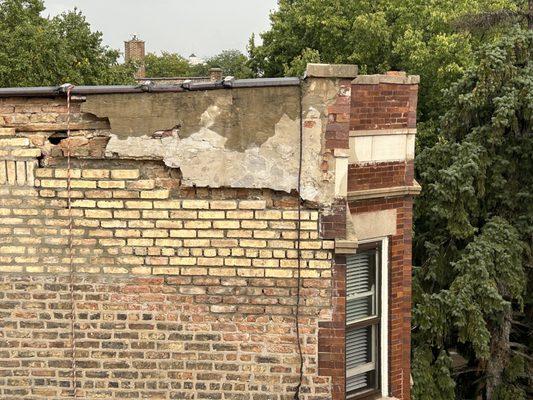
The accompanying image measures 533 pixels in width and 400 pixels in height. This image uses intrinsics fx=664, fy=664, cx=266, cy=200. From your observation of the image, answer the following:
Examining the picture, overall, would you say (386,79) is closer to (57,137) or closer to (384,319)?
(384,319)

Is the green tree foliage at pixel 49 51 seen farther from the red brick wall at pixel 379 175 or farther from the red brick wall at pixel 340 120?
the red brick wall at pixel 340 120

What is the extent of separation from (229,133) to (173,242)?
100 cm

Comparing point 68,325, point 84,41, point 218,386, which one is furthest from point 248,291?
point 84,41

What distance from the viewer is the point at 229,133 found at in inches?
207

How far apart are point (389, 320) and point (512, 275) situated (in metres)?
5.62

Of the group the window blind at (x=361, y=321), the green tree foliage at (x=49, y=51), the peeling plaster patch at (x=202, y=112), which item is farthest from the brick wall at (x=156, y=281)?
the green tree foliage at (x=49, y=51)

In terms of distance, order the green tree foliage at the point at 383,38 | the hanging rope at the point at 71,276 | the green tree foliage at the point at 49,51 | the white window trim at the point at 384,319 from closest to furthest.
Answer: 1. the hanging rope at the point at 71,276
2. the white window trim at the point at 384,319
3. the green tree foliage at the point at 383,38
4. the green tree foliage at the point at 49,51

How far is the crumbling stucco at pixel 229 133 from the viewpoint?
520cm

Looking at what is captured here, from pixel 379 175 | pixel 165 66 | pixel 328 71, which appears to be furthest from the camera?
pixel 165 66

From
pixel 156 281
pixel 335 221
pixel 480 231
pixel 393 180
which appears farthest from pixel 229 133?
pixel 480 231

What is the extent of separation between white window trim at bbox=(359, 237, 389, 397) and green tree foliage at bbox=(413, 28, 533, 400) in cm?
455

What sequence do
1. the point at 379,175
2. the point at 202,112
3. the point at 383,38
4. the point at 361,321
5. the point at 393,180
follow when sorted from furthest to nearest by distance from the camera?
the point at 383,38 < the point at 393,180 < the point at 379,175 < the point at 361,321 < the point at 202,112

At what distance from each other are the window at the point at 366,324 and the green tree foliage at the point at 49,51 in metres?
18.8

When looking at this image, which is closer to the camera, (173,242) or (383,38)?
(173,242)
